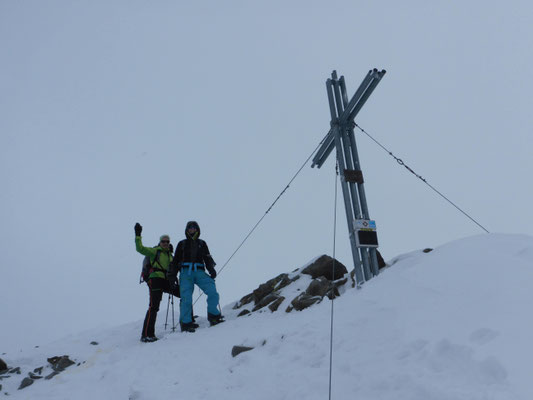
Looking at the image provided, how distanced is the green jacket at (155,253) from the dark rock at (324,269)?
3407mm

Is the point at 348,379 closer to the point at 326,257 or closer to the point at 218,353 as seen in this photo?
the point at 218,353

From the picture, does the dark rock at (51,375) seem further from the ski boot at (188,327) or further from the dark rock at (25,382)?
the ski boot at (188,327)

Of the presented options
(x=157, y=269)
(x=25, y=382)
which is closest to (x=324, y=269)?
(x=157, y=269)

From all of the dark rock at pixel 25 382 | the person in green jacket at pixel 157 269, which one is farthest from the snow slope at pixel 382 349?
the person in green jacket at pixel 157 269

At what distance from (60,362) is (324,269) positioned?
6.11m

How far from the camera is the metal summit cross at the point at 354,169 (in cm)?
766

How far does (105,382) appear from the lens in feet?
22.1

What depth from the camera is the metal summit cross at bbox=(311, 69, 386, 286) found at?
7664mm

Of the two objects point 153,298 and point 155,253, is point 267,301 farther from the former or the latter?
point 155,253

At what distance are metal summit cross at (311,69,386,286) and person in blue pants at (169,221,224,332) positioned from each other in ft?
11.8

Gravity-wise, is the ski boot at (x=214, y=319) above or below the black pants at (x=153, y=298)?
below

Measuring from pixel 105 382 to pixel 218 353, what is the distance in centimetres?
178

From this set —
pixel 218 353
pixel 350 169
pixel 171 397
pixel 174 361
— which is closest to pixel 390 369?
pixel 171 397

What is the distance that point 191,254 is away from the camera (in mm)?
9875
